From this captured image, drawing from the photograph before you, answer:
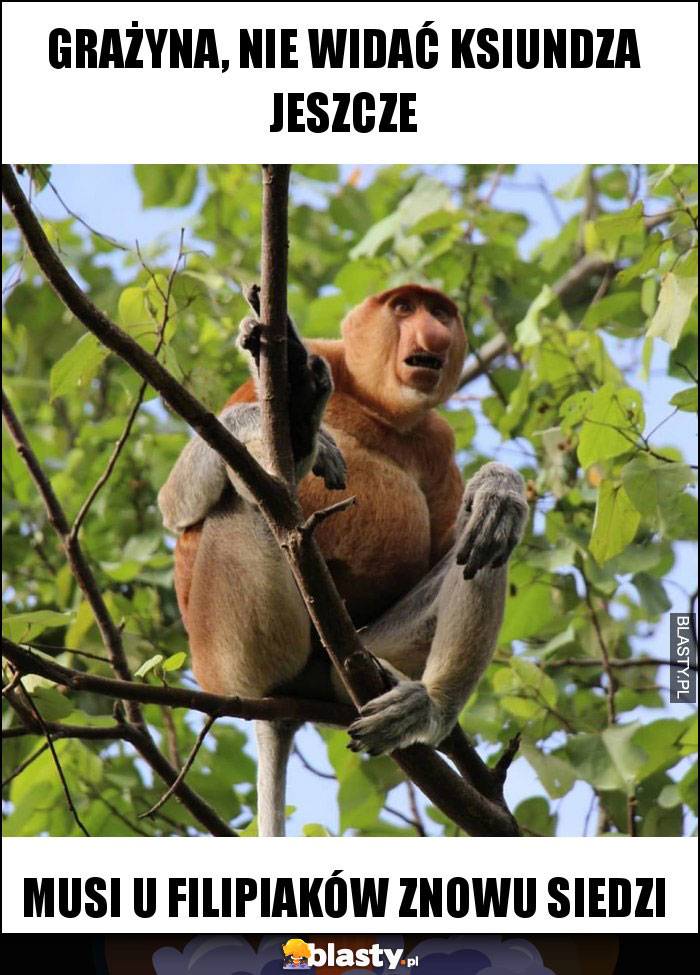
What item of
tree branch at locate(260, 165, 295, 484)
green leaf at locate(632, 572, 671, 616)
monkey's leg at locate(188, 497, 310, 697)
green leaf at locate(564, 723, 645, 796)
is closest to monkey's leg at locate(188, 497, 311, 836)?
monkey's leg at locate(188, 497, 310, 697)

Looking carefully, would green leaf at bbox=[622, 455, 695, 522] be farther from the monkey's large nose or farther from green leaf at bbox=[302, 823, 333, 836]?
green leaf at bbox=[302, 823, 333, 836]

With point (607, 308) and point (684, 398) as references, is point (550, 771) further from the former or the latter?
point (607, 308)

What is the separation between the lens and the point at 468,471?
383cm

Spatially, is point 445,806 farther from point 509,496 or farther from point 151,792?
point 151,792

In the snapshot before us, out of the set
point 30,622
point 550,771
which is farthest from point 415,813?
point 30,622

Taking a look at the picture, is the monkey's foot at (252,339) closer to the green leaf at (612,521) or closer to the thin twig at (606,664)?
the green leaf at (612,521)

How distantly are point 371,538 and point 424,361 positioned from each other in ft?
1.73

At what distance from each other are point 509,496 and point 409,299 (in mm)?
844

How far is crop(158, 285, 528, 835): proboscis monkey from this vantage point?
2.52 meters

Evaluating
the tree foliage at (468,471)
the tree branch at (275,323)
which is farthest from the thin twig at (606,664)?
the tree branch at (275,323)

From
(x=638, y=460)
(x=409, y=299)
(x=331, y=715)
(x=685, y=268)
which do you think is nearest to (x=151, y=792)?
(x=331, y=715)

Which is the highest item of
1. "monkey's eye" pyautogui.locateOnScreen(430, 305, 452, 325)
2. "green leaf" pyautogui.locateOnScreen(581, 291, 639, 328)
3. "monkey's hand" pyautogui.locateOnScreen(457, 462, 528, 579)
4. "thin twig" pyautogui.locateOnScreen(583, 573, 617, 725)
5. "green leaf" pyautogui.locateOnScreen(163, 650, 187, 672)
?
"green leaf" pyautogui.locateOnScreen(581, 291, 639, 328)

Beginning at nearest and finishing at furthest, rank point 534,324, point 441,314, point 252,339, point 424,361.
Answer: point 252,339 → point 424,361 → point 441,314 → point 534,324

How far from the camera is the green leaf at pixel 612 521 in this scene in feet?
8.66
